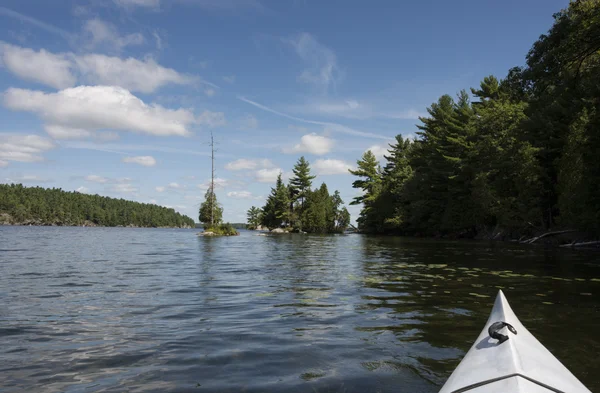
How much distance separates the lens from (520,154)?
34750 millimetres

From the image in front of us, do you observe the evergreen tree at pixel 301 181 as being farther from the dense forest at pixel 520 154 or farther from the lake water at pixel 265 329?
the lake water at pixel 265 329

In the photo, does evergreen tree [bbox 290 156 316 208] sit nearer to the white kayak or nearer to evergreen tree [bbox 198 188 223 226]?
evergreen tree [bbox 198 188 223 226]

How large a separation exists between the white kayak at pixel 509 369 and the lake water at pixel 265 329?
1.04m

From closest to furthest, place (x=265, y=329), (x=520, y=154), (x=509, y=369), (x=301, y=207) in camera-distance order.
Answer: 1. (x=509, y=369)
2. (x=265, y=329)
3. (x=520, y=154)
4. (x=301, y=207)

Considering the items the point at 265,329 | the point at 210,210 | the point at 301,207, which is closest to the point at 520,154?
the point at 265,329

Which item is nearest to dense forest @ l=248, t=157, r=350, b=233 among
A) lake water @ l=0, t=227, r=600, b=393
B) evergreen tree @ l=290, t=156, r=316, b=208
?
evergreen tree @ l=290, t=156, r=316, b=208

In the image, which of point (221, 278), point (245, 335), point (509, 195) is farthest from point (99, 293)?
point (509, 195)

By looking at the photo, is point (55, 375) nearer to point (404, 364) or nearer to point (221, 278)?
point (404, 364)

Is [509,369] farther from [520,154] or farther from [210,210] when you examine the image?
[210,210]

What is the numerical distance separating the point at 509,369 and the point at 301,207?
9658 centimetres

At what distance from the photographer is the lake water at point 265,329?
4.34 meters

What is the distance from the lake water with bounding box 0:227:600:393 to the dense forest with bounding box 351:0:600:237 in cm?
995

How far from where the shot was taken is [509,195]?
129ft

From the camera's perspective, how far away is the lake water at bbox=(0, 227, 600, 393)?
4336mm
